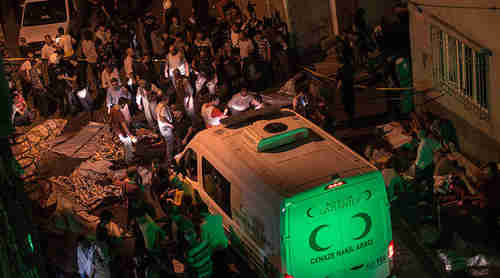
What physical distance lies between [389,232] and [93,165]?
8368 millimetres

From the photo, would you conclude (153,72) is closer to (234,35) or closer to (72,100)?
(72,100)

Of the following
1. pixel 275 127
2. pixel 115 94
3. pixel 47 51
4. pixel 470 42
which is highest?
pixel 470 42

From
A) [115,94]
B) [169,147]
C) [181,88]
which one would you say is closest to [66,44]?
[115,94]

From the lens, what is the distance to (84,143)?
16656mm

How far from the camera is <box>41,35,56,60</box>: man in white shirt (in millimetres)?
20047

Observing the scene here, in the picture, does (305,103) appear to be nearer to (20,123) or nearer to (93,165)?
(93,165)

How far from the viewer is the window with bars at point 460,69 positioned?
41.3 ft

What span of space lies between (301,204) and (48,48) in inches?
554

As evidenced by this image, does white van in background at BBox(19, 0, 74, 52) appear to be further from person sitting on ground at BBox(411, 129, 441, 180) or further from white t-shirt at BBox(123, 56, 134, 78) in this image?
person sitting on ground at BBox(411, 129, 441, 180)

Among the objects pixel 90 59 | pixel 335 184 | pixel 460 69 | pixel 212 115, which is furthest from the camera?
pixel 90 59

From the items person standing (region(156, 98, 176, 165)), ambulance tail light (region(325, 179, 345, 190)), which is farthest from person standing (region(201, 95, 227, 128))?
ambulance tail light (region(325, 179, 345, 190))

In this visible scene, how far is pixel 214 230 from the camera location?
32.4 ft

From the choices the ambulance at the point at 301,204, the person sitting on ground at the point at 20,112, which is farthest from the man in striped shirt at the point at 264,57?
the ambulance at the point at 301,204

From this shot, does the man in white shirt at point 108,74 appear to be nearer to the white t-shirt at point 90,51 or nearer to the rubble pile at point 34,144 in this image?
the rubble pile at point 34,144
